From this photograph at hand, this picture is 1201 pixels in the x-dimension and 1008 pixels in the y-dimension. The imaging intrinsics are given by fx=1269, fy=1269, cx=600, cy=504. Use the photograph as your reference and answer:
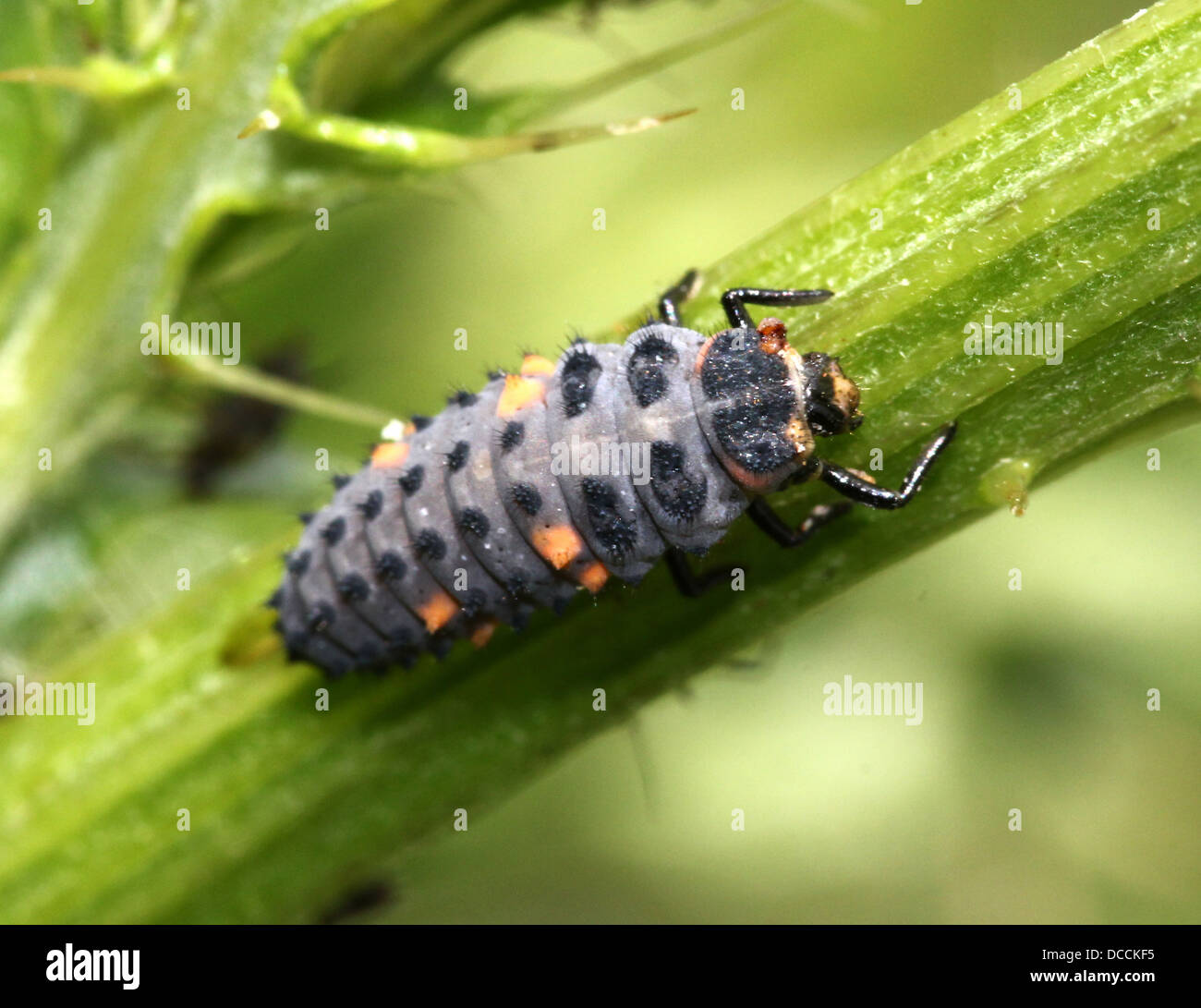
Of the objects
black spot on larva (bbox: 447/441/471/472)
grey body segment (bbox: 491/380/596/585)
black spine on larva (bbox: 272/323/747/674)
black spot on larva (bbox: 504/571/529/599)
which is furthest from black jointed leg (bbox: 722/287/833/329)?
black spot on larva (bbox: 504/571/529/599)

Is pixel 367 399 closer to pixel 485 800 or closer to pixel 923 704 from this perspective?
pixel 485 800

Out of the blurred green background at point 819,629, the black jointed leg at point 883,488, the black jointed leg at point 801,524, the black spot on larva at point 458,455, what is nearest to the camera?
the black jointed leg at point 883,488

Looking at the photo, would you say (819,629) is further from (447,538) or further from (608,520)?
(447,538)

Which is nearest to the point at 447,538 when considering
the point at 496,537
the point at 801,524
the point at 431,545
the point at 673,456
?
the point at 431,545

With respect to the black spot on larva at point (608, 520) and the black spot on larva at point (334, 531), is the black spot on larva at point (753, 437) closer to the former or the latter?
the black spot on larva at point (608, 520)

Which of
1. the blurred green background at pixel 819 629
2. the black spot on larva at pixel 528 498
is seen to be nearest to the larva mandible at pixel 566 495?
the black spot on larva at pixel 528 498
